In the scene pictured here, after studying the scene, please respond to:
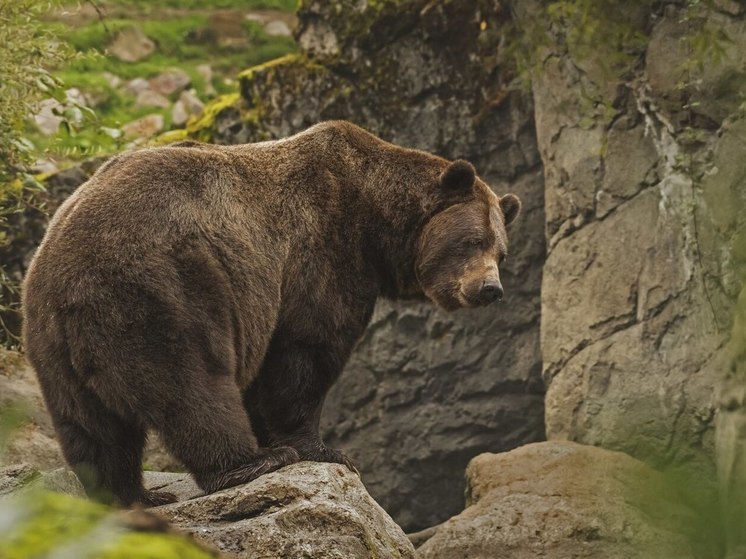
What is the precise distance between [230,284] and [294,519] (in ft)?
4.90

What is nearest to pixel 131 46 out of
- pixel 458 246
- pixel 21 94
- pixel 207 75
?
pixel 207 75

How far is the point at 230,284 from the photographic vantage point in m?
6.14

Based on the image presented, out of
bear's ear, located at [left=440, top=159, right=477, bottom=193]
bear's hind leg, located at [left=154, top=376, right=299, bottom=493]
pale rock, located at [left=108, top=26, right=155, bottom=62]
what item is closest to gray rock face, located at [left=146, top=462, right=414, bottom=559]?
bear's hind leg, located at [left=154, top=376, right=299, bottom=493]

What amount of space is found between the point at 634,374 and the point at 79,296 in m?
5.47

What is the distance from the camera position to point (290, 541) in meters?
5.18

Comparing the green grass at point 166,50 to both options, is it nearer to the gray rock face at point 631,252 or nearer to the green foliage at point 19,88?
the green foliage at point 19,88

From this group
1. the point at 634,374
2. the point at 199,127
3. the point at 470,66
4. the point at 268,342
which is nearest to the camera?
the point at 268,342

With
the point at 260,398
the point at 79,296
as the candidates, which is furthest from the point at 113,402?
the point at 260,398

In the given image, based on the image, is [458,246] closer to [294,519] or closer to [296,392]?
[296,392]

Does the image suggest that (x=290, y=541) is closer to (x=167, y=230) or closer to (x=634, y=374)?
(x=167, y=230)

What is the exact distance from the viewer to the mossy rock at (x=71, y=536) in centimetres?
143

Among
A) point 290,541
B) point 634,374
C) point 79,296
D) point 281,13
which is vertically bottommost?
point 290,541

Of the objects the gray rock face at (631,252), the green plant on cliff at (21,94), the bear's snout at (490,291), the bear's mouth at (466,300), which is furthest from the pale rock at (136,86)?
the bear's snout at (490,291)

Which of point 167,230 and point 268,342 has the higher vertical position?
point 167,230
